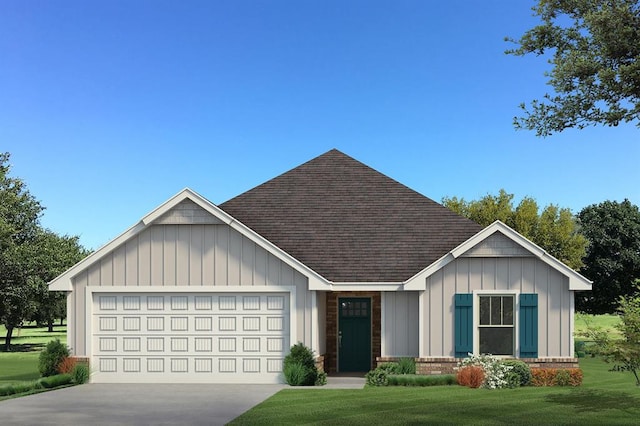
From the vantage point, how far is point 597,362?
31719mm

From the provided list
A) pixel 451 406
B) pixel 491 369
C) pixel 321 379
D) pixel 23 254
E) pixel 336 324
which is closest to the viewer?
pixel 451 406

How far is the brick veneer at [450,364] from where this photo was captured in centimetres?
2173

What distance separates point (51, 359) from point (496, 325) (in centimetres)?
1321

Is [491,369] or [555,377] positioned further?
[555,377]

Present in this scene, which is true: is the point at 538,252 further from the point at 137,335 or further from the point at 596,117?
the point at 137,335

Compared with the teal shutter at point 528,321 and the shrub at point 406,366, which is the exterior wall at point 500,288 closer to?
the teal shutter at point 528,321

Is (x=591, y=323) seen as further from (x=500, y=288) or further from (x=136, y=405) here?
(x=136, y=405)

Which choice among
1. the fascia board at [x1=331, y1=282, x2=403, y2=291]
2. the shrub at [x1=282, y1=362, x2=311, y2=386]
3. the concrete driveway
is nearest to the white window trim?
the fascia board at [x1=331, y1=282, x2=403, y2=291]

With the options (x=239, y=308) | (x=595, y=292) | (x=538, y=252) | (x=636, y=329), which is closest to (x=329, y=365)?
(x=239, y=308)

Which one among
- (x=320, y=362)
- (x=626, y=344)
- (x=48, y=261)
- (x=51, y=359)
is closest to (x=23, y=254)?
(x=48, y=261)

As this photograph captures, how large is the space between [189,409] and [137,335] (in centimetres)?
649

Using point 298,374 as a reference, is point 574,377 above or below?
below

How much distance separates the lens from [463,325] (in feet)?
72.1

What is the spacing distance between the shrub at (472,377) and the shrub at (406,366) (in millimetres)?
1683
